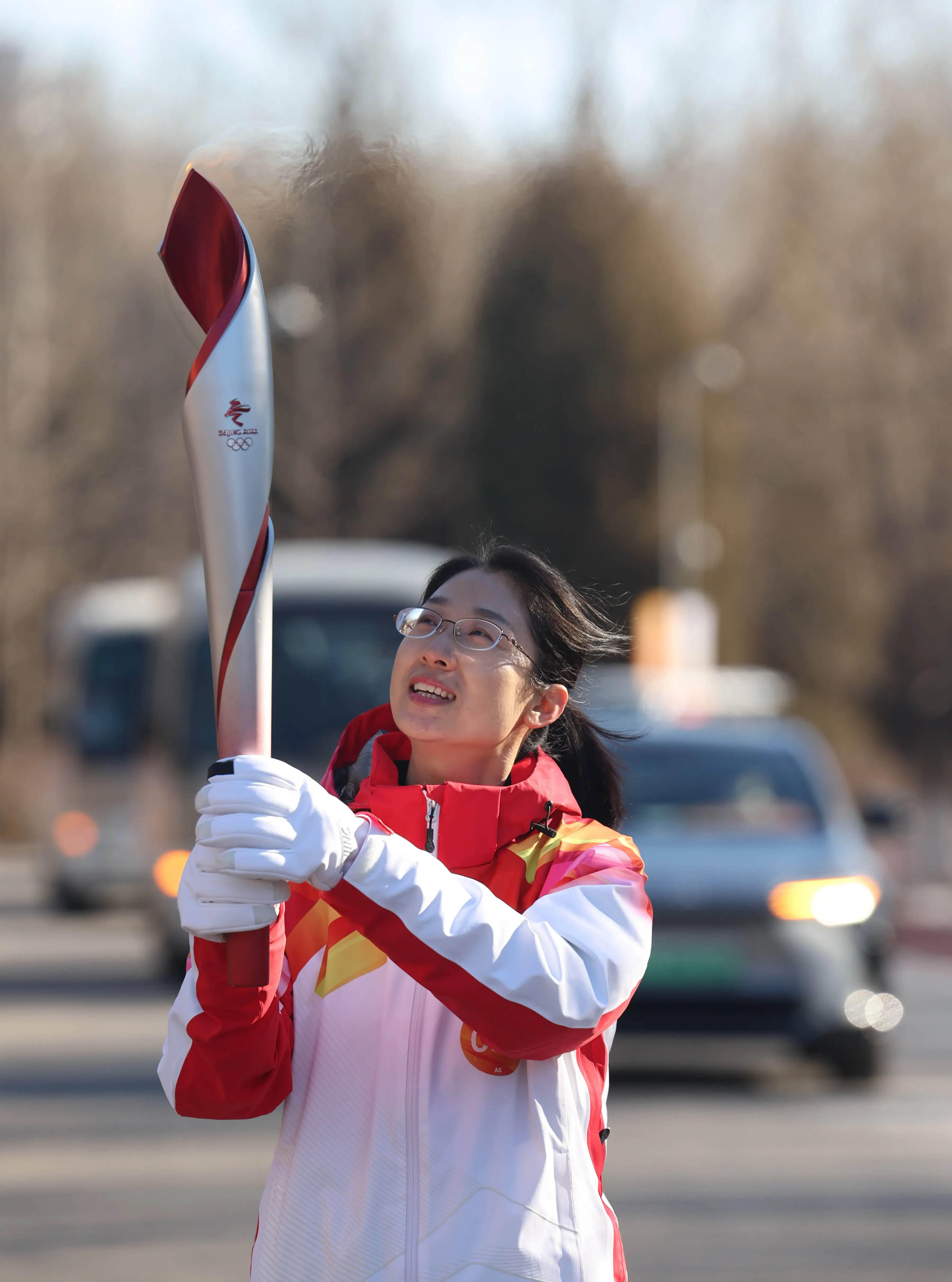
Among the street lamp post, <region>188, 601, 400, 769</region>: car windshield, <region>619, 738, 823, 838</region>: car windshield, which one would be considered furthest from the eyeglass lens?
the street lamp post

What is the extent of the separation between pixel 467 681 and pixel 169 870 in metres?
10.9

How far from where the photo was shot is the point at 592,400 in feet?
131

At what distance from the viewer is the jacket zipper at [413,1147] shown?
2445mm

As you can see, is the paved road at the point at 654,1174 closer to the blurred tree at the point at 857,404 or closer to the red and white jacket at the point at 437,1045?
the red and white jacket at the point at 437,1045

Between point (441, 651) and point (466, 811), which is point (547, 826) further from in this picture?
point (441, 651)

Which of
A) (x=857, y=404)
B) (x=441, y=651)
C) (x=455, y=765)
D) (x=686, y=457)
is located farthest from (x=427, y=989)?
(x=686, y=457)

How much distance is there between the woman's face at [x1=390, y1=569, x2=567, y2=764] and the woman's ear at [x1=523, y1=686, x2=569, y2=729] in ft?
0.05

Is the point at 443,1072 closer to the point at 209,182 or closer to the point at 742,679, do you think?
the point at 209,182

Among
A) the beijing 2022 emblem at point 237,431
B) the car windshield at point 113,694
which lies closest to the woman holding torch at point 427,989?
the beijing 2022 emblem at point 237,431

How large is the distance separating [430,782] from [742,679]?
25551 mm

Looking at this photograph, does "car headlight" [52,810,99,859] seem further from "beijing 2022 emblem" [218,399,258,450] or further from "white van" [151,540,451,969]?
"beijing 2022 emblem" [218,399,258,450]

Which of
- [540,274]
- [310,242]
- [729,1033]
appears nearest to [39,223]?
[540,274]

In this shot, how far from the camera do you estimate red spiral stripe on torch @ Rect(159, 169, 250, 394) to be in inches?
98.8

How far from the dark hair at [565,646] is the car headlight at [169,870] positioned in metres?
10.2
